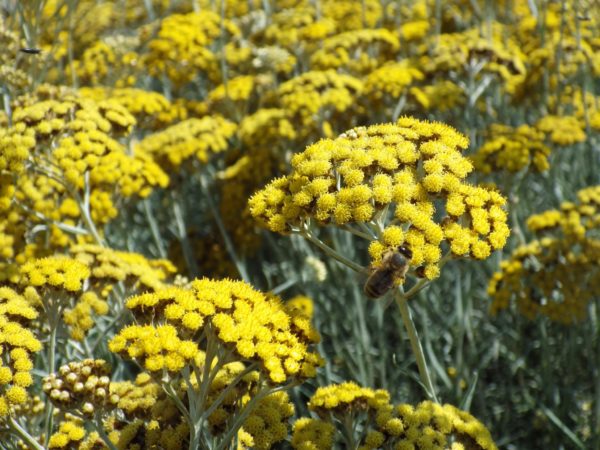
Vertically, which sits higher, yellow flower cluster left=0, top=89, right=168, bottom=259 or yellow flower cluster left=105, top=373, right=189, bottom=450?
yellow flower cluster left=0, top=89, right=168, bottom=259

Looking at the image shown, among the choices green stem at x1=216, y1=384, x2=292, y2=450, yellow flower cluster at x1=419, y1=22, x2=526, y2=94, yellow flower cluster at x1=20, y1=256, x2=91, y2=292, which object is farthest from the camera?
yellow flower cluster at x1=419, y1=22, x2=526, y2=94

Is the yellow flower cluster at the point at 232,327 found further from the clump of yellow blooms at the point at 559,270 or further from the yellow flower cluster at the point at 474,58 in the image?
the yellow flower cluster at the point at 474,58

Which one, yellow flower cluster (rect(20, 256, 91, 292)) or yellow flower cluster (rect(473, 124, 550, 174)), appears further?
yellow flower cluster (rect(473, 124, 550, 174))

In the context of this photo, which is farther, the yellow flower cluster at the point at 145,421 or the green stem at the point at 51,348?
the green stem at the point at 51,348

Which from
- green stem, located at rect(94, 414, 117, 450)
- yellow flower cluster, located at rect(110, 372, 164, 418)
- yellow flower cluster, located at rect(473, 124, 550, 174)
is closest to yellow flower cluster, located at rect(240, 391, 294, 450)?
yellow flower cluster, located at rect(110, 372, 164, 418)

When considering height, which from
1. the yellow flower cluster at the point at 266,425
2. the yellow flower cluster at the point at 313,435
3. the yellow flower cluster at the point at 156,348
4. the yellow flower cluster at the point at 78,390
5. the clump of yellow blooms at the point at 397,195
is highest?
the clump of yellow blooms at the point at 397,195

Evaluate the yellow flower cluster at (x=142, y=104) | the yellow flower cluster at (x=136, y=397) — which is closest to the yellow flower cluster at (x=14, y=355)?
the yellow flower cluster at (x=136, y=397)

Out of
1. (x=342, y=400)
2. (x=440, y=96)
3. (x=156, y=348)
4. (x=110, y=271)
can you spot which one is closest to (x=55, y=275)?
(x=110, y=271)

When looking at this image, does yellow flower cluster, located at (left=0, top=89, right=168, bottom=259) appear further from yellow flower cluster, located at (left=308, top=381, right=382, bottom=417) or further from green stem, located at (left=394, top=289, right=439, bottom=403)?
green stem, located at (left=394, top=289, right=439, bottom=403)
